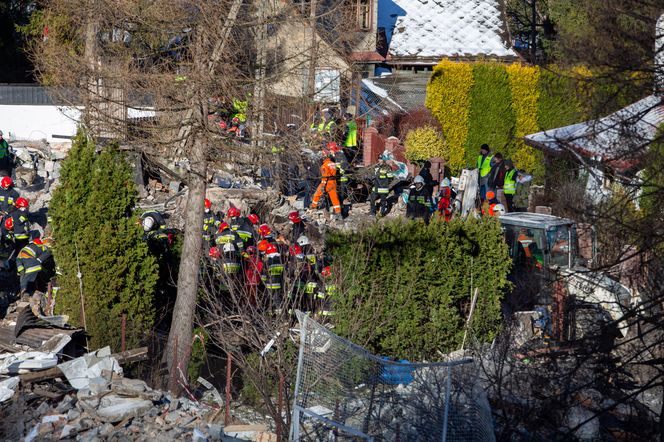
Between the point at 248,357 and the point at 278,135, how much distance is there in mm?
3102

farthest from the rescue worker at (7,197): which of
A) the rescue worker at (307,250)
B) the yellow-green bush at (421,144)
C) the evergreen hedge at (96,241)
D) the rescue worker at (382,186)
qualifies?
the yellow-green bush at (421,144)

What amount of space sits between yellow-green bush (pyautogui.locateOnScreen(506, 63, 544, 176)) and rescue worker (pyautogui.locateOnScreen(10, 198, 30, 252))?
17.1 meters

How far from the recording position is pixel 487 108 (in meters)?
29.3

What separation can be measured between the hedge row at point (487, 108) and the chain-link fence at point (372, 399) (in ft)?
61.9

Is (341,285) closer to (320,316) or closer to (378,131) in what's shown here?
(320,316)

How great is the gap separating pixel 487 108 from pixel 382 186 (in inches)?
349

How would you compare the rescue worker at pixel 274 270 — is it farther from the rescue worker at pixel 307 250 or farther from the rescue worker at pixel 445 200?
the rescue worker at pixel 445 200

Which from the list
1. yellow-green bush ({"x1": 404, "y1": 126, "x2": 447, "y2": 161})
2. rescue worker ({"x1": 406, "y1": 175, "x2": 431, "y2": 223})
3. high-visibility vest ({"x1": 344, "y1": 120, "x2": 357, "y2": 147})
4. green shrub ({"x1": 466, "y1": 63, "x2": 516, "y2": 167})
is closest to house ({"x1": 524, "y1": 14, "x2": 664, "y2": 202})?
rescue worker ({"x1": 406, "y1": 175, "x2": 431, "y2": 223})

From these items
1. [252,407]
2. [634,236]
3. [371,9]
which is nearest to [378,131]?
[371,9]

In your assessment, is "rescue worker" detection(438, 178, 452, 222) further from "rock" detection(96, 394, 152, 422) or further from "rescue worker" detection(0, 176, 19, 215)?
"rock" detection(96, 394, 152, 422)

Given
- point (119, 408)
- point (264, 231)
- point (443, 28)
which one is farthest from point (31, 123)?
point (119, 408)

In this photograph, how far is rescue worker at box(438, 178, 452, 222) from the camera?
21188 mm

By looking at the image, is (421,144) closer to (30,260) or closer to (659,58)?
(30,260)

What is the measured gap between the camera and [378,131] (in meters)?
27.6
